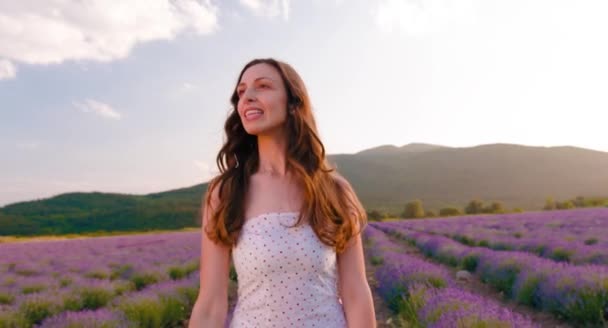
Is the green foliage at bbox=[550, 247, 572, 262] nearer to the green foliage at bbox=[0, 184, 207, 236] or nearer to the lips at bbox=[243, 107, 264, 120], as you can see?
the lips at bbox=[243, 107, 264, 120]

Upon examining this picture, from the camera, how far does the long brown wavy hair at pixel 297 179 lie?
1916mm

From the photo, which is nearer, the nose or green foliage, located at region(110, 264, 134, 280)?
the nose

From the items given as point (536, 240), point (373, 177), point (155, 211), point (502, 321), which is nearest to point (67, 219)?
point (155, 211)

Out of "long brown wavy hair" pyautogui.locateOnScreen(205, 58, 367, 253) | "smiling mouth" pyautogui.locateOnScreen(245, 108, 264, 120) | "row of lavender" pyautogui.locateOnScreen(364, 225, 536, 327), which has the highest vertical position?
"smiling mouth" pyautogui.locateOnScreen(245, 108, 264, 120)

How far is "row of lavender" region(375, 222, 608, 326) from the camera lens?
5340mm

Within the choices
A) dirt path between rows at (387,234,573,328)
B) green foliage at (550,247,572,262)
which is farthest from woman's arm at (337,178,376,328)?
green foliage at (550,247,572,262)

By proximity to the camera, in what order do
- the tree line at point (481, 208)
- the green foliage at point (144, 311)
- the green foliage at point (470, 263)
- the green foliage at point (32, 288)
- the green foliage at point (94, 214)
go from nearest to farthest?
the green foliage at point (144, 311)
the green foliage at point (32, 288)
the green foliage at point (470, 263)
the tree line at point (481, 208)
the green foliage at point (94, 214)

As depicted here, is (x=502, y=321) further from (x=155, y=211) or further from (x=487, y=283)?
(x=155, y=211)

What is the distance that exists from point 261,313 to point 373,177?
94003 millimetres

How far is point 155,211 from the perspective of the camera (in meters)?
65.0

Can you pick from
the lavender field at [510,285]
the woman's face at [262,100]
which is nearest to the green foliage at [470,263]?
the lavender field at [510,285]

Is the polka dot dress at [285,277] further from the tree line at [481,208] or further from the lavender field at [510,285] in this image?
the tree line at [481,208]

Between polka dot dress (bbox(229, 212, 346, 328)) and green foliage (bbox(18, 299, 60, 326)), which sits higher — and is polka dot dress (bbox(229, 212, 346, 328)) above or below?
above

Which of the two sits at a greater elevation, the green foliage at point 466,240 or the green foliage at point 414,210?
the green foliage at point 414,210
